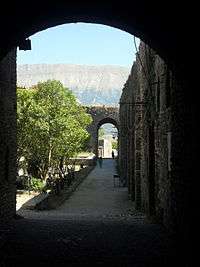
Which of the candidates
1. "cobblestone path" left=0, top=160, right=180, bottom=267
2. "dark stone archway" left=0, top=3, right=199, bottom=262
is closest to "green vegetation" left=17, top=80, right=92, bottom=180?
"cobblestone path" left=0, top=160, right=180, bottom=267

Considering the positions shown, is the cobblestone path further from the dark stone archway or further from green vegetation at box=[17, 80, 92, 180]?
green vegetation at box=[17, 80, 92, 180]

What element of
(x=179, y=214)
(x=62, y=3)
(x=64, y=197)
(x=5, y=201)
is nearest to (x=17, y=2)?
(x=62, y=3)

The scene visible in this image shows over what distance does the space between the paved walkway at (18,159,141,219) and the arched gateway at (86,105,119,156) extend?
2317 centimetres

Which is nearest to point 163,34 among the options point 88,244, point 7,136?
point 88,244

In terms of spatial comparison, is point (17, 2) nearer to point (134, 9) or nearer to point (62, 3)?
point (62, 3)

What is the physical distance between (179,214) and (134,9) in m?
3.83

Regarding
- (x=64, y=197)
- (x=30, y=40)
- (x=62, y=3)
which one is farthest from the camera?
(x=64, y=197)

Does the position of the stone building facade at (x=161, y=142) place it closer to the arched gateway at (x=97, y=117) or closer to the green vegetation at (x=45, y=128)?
the green vegetation at (x=45, y=128)

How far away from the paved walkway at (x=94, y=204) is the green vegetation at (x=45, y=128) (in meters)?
2.39

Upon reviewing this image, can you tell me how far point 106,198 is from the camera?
24906 mm

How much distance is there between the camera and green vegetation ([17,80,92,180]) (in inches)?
1014

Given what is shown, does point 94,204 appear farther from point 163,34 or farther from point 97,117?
point 97,117

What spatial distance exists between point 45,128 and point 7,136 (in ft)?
44.1

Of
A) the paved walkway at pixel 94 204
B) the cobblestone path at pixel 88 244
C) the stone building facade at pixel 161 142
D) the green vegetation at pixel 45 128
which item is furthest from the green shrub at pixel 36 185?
the cobblestone path at pixel 88 244
